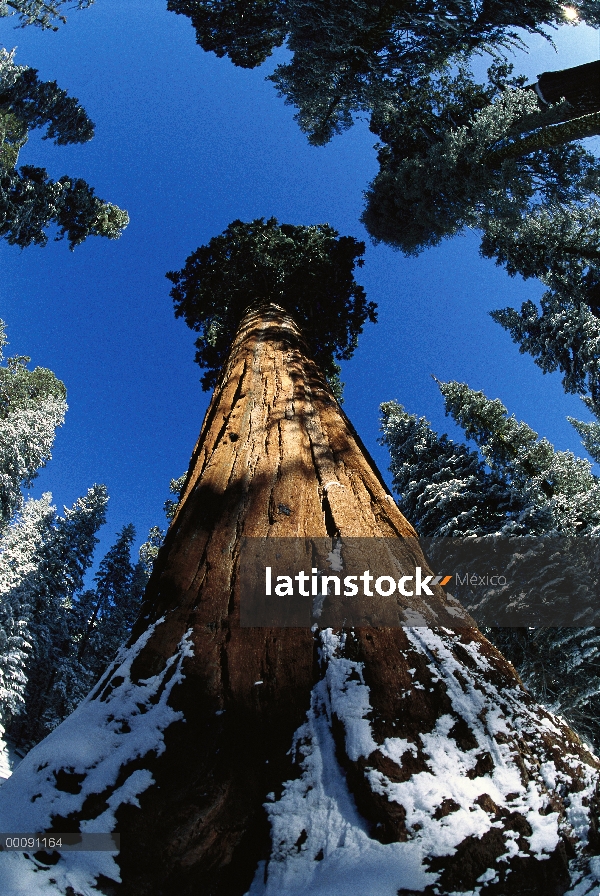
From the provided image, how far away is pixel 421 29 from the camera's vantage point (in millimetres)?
8516

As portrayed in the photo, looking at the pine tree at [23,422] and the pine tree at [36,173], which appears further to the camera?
the pine tree at [23,422]

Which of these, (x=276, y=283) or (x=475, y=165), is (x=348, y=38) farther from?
(x=276, y=283)

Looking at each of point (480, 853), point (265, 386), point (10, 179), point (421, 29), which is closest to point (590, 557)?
point (265, 386)

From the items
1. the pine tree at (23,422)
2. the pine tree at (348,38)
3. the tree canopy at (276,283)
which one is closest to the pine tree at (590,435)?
the tree canopy at (276,283)

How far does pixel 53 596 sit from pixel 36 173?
18.5 m

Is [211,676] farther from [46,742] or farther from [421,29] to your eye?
[421,29]

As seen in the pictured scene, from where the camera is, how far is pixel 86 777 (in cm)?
109

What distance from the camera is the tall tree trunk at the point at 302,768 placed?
3.07ft

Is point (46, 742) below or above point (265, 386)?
below

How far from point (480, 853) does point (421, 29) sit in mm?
11678

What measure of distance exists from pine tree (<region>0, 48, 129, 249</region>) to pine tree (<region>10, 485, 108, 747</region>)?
47.2 ft

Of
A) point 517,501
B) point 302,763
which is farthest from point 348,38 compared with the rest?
point 302,763

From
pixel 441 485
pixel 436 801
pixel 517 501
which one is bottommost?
pixel 436 801

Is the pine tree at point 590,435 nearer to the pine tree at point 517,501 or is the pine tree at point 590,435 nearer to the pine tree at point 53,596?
the pine tree at point 517,501
